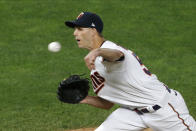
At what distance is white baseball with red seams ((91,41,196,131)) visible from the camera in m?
5.39

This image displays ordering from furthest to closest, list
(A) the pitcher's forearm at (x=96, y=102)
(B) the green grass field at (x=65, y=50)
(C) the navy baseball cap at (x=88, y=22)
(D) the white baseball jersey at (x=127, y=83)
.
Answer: (B) the green grass field at (x=65, y=50)
(A) the pitcher's forearm at (x=96, y=102)
(C) the navy baseball cap at (x=88, y=22)
(D) the white baseball jersey at (x=127, y=83)

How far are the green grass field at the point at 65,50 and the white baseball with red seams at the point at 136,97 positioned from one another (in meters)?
2.77

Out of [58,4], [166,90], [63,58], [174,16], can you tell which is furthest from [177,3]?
[166,90]

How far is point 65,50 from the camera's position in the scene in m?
12.7

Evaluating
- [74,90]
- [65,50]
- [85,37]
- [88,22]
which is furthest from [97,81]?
[65,50]

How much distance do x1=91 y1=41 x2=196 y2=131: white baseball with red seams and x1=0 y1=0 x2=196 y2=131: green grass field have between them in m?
2.77

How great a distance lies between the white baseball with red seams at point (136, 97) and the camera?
5.39 metres

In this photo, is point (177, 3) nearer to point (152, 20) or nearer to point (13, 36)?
point (152, 20)

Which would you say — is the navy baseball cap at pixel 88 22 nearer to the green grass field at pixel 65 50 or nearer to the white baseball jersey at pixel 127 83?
the white baseball jersey at pixel 127 83

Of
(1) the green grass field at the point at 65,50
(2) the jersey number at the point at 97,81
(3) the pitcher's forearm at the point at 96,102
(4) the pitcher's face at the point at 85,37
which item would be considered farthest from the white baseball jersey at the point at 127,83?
(1) the green grass field at the point at 65,50

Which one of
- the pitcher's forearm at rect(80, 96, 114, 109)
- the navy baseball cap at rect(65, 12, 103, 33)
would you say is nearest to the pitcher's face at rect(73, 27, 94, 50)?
the navy baseball cap at rect(65, 12, 103, 33)

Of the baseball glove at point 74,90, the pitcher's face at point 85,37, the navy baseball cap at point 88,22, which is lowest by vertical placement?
the baseball glove at point 74,90

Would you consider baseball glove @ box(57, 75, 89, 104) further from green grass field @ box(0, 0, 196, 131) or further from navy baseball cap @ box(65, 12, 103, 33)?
green grass field @ box(0, 0, 196, 131)

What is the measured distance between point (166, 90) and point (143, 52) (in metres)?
6.96
